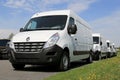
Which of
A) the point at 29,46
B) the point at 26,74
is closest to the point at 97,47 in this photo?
the point at 29,46

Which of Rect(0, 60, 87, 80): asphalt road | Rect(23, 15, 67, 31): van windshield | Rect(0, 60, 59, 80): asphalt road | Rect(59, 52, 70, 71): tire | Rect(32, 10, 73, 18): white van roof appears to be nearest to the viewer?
Rect(0, 60, 59, 80): asphalt road

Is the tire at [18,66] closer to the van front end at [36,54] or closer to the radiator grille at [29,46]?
the van front end at [36,54]

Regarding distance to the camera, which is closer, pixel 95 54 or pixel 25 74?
pixel 25 74

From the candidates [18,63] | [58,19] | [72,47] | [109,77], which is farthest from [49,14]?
[109,77]

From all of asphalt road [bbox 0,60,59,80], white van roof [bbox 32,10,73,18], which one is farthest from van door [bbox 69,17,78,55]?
asphalt road [bbox 0,60,59,80]

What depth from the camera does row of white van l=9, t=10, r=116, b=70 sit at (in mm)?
12836

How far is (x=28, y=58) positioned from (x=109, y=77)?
5394 millimetres

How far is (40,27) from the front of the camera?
567 inches

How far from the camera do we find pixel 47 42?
12750mm

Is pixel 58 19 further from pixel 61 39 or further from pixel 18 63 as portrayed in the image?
pixel 18 63

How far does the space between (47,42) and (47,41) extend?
0.12ft

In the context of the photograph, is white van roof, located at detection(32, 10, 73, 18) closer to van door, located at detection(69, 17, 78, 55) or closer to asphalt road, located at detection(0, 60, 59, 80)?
van door, located at detection(69, 17, 78, 55)

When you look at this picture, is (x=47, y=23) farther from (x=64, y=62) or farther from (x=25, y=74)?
(x=25, y=74)

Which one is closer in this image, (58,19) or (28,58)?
(28,58)
